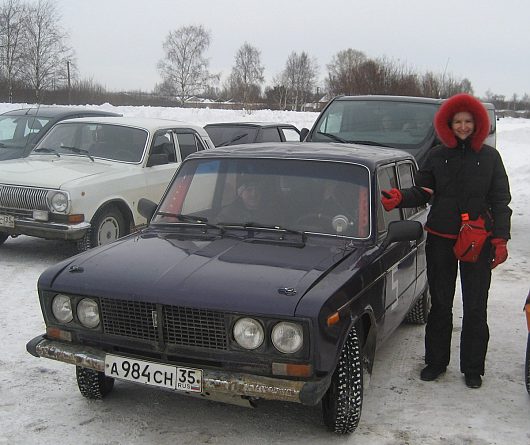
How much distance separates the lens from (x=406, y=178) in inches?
216

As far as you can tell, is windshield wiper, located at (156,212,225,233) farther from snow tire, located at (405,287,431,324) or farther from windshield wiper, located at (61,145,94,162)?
windshield wiper, located at (61,145,94,162)

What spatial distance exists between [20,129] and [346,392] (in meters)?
9.31

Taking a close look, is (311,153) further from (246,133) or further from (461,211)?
(246,133)

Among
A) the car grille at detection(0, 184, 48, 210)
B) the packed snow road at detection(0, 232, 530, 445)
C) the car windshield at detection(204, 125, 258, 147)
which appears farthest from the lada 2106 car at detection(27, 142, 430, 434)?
the car windshield at detection(204, 125, 258, 147)

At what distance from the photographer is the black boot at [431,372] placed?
15.1ft

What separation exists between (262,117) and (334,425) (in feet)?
108

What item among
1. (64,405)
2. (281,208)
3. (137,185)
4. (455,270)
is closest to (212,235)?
(281,208)

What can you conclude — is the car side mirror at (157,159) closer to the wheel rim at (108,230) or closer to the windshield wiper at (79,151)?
the windshield wiper at (79,151)

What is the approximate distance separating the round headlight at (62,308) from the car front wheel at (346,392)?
1.58 metres

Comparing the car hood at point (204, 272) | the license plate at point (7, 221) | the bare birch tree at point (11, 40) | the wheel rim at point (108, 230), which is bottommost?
the wheel rim at point (108, 230)

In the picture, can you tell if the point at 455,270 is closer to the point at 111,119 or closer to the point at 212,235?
the point at 212,235

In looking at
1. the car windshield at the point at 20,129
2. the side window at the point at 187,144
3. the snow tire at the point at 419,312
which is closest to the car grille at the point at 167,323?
the snow tire at the point at 419,312

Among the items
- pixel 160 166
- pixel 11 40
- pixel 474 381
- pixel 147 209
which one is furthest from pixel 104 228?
pixel 11 40

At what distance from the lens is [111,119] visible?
8859 mm
